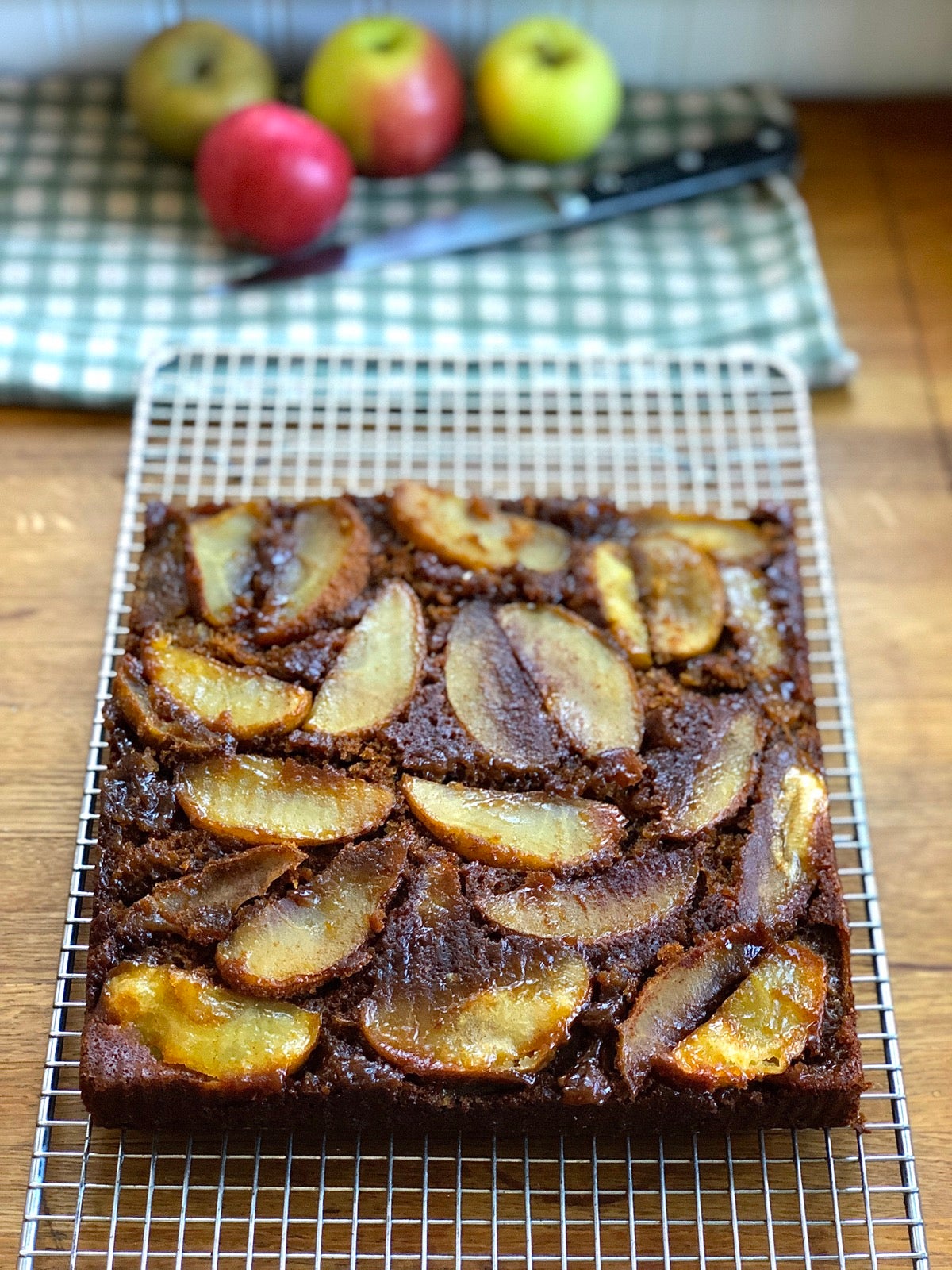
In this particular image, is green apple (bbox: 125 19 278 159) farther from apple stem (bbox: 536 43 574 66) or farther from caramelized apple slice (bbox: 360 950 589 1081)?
caramelized apple slice (bbox: 360 950 589 1081)

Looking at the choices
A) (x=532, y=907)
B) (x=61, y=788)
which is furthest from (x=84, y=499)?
(x=532, y=907)

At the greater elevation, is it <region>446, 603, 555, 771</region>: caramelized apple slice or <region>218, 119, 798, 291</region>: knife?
<region>218, 119, 798, 291</region>: knife

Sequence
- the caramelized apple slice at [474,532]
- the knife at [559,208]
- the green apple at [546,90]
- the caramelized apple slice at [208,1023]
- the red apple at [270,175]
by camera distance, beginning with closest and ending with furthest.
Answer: the caramelized apple slice at [208,1023] < the caramelized apple slice at [474,532] < the red apple at [270,175] < the knife at [559,208] < the green apple at [546,90]

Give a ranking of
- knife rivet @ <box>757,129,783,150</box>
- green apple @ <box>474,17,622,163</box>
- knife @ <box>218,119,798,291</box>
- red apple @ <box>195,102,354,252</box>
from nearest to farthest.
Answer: red apple @ <box>195,102,354,252</box>
knife @ <box>218,119,798,291</box>
green apple @ <box>474,17,622,163</box>
knife rivet @ <box>757,129,783,150</box>

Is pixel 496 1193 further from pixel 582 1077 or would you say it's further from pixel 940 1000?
pixel 940 1000

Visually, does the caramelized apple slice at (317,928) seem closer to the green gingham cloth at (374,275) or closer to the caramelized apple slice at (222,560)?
the caramelized apple slice at (222,560)

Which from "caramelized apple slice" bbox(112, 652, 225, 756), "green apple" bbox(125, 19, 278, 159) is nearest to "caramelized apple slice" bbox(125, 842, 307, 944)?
"caramelized apple slice" bbox(112, 652, 225, 756)

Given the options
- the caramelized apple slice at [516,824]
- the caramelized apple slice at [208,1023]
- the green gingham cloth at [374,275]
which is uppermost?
the green gingham cloth at [374,275]

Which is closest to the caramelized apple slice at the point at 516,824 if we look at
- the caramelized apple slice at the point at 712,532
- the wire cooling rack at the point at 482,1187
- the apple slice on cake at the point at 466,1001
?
the apple slice on cake at the point at 466,1001
